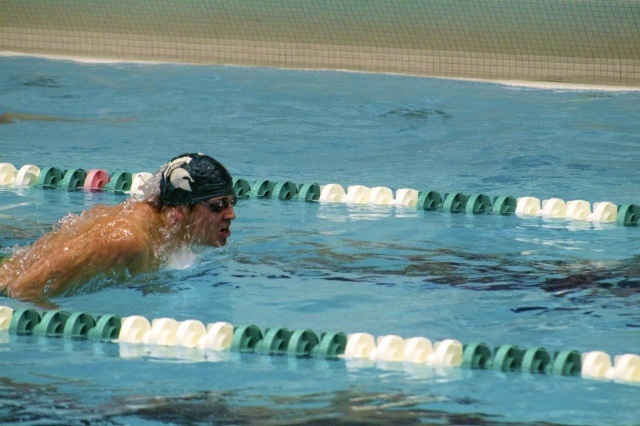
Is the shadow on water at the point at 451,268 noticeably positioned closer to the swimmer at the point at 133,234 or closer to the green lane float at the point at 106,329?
the swimmer at the point at 133,234

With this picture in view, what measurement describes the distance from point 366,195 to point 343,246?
4.44ft

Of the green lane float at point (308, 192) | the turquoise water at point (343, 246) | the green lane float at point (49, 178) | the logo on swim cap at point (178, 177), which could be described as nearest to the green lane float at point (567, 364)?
the turquoise water at point (343, 246)

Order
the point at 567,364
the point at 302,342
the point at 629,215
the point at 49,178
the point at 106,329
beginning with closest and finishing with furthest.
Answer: the point at 567,364 < the point at 302,342 < the point at 106,329 < the point at 629,215 < the point at 49,178

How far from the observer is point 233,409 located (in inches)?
136

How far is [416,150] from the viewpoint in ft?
29.5

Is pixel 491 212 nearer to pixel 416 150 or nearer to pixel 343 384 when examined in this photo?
pixel 416 150

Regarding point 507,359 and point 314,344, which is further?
point 314,344

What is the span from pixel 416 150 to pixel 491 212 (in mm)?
2017

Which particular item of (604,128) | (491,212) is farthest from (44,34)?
(491,212)

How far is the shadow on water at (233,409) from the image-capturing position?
332cm

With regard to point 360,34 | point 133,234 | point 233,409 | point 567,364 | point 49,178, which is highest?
point 360,34

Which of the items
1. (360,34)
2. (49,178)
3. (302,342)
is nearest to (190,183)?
(302,342)

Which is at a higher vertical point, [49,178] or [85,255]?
[49,178]

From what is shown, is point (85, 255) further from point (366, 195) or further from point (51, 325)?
point (366, 195)
